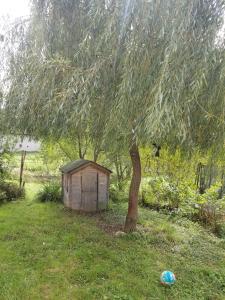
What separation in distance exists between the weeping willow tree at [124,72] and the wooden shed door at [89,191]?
3.08 m

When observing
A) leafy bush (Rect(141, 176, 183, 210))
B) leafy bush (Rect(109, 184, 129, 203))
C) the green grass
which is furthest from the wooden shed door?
leafy bush (Rect(141, 176, 183, 210))

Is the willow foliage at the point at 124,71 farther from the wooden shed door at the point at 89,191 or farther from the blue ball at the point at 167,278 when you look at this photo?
the wooden shed door at the point at 89,191

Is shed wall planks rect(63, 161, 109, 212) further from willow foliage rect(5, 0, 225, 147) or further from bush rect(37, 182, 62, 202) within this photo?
willow foliage rect(5, 0, 225, 147)

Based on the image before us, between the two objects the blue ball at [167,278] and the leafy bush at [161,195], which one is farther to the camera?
the leafy bush at [161,195]

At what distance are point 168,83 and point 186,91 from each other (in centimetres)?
24

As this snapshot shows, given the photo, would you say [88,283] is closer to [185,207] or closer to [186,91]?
[186,91]

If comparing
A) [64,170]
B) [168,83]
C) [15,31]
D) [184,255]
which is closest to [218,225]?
[184,255]

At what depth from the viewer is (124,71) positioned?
3.37m

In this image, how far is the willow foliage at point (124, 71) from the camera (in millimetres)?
3053

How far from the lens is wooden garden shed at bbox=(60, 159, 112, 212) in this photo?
7.06m

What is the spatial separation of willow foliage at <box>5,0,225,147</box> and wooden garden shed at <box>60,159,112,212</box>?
2894mm

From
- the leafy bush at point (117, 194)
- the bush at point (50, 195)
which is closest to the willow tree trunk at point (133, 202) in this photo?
the leafy bush at point (117, 194)

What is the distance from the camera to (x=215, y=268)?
4512 mm

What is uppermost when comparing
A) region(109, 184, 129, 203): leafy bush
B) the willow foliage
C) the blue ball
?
the willow foliage
